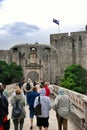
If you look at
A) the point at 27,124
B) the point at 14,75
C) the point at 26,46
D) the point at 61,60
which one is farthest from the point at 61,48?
the point at 27,124

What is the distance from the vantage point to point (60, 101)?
10.0m

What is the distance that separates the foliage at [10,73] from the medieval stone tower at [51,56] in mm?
2200

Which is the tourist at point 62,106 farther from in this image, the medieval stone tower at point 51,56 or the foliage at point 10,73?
the medieval stone tower at point 51,56

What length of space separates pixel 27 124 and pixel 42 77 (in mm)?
42268

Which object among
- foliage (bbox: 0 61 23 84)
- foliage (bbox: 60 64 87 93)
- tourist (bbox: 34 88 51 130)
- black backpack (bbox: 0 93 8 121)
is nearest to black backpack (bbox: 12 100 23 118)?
tourist (bbox: 34 88 51 130)

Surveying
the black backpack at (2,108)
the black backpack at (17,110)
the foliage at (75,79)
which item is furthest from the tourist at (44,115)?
the foliage at (75,79)

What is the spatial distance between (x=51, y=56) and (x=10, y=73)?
8.91 m

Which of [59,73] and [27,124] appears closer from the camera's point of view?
[27,124]

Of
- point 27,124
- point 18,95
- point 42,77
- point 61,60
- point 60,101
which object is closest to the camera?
point 60,101

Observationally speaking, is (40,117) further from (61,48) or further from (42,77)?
(61,48)

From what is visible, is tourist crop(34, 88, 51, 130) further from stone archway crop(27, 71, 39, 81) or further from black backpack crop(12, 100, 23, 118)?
stone archway crop(27, 71, 39, 81)

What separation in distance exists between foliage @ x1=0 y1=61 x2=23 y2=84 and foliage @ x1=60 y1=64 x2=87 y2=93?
19.6ft

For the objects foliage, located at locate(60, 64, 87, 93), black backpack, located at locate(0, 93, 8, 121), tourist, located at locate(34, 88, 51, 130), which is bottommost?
foliage, located at locate(60, 64, 87, 93)

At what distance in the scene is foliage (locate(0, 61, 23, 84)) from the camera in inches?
1902
